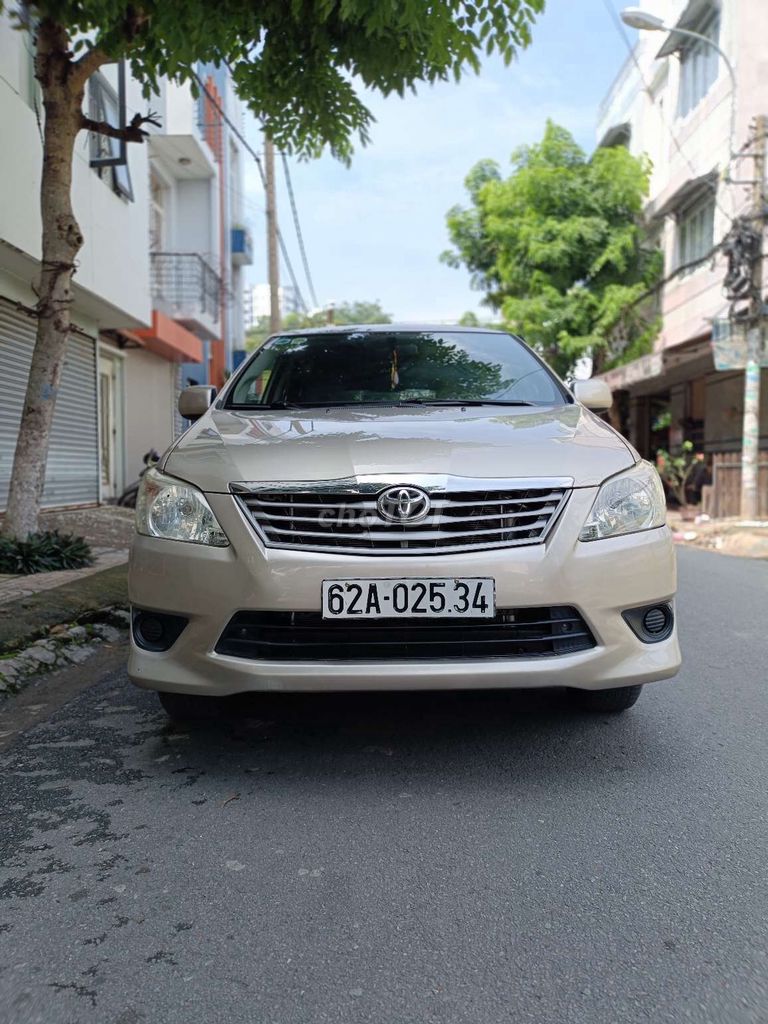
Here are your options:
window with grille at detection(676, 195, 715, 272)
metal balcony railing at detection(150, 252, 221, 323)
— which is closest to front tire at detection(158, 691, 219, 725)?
metal balcony railing at detection(150, 252, 221, 323)

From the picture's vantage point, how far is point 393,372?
158 inches

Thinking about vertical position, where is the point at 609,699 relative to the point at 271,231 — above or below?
below

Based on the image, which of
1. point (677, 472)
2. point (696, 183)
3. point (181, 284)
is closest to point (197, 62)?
point (181, 284)

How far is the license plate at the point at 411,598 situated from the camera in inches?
102

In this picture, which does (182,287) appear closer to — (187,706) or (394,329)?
(394,329)

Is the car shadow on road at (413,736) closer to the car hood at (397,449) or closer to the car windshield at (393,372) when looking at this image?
the car hood at (397,449)

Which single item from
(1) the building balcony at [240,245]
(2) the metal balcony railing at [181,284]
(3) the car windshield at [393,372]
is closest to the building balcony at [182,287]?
(2) the metal balcony railing at [181,284]

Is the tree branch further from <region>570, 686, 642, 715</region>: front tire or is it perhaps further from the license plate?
<region>570, 686, 642, 715</region>: front tire

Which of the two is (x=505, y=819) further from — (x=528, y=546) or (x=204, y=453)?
(x=204, y=453)

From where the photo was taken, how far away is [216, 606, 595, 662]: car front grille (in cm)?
264

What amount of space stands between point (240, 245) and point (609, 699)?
23.7m

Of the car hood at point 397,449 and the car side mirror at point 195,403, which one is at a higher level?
the car side mirror at point 195,403

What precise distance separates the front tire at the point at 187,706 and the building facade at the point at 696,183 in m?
11.7

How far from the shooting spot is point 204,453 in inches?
115
